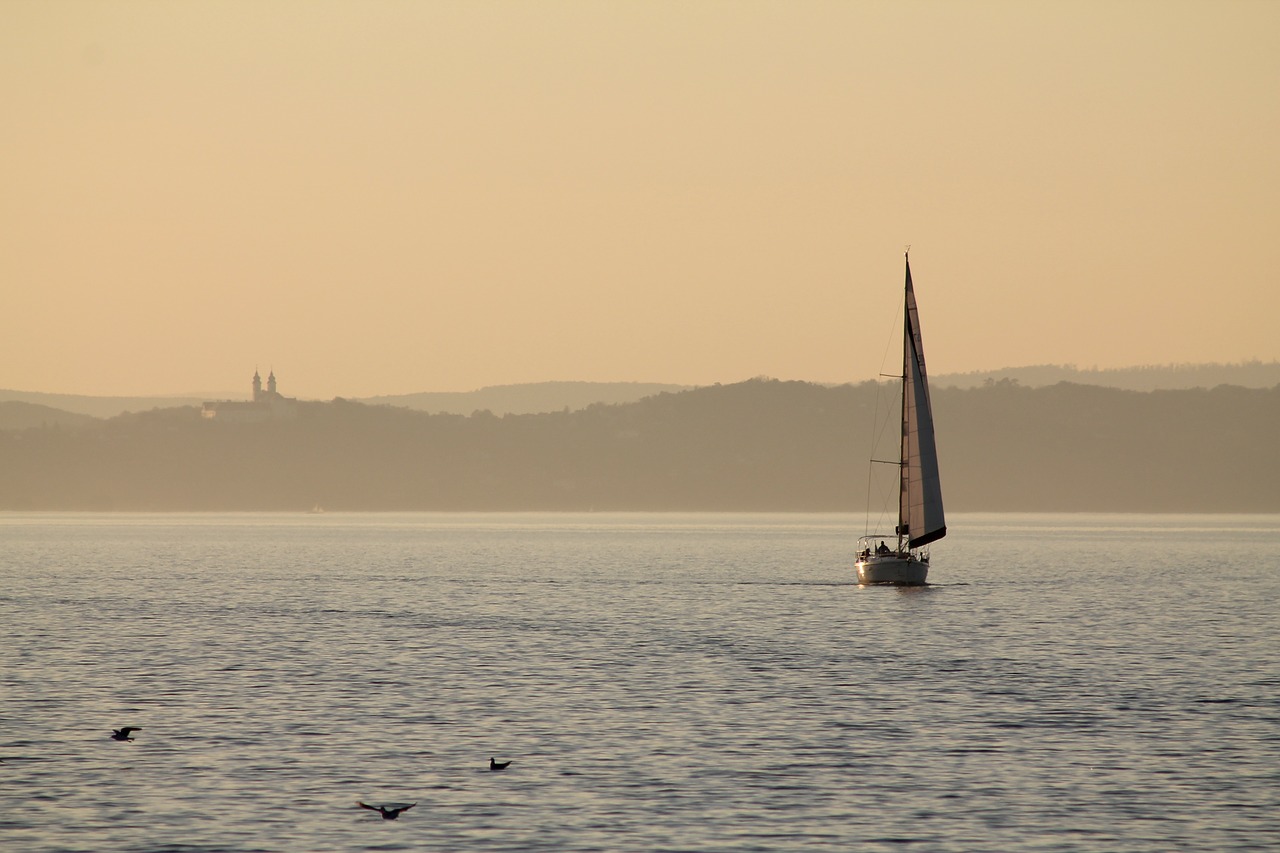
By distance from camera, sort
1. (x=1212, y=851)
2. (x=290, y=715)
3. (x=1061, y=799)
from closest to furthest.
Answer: (x=1212, y=851), (x=1061, y=799), (x=290, y=715)

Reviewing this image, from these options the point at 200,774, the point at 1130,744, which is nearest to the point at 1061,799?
the point at 1130,744

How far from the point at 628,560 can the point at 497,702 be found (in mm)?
124605

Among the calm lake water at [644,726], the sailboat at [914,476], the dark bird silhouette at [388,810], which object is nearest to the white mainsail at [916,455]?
the sailboat at [914,476]

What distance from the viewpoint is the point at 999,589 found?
112m

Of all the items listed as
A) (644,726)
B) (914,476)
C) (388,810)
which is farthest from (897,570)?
(388,810)

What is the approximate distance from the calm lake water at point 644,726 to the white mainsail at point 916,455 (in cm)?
471

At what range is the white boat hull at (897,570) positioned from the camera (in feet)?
307

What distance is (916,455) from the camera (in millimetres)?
92938

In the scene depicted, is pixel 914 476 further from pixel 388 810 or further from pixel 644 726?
pixel 388 810

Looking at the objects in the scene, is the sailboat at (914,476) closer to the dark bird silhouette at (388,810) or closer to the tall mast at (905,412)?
the tall mast at (905,412)

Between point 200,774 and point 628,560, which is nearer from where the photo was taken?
point 200,774

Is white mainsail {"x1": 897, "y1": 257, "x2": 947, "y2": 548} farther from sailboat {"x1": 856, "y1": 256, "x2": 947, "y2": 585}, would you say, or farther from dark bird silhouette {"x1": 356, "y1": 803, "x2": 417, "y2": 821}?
dark bird silhouette {"x1": 356, "y1": 803, "x2": 417, "y2": 821}

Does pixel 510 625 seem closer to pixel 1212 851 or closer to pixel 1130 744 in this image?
pixel 1130 744

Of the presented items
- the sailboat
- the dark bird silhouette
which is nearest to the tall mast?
the sailboat
